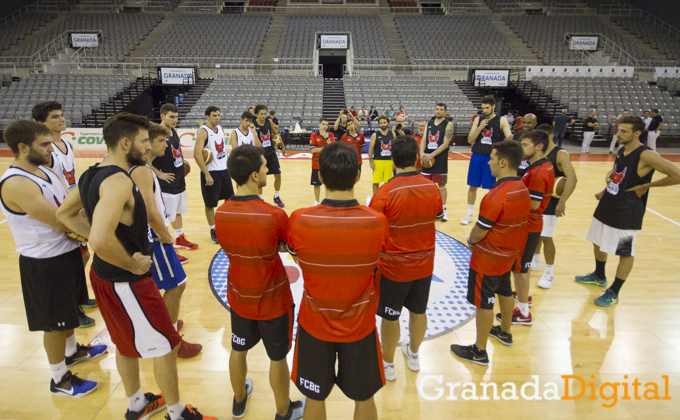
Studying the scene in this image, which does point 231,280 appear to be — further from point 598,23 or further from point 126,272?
point 598,23

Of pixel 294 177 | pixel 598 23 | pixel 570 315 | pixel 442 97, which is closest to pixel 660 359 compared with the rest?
pixel 570 315

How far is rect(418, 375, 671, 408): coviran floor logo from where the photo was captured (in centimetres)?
279

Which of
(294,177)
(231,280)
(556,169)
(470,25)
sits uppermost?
(470,25)

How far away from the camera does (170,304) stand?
9.96 ft

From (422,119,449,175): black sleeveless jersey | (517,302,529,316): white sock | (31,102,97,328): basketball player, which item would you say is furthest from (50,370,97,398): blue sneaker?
(422,119,449,175): black sleeveless jersey

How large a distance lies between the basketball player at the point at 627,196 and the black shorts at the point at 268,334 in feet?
11.9

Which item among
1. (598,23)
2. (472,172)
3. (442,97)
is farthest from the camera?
(598,23)

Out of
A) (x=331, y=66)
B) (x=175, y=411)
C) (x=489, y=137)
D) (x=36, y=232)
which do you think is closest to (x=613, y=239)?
(x=489, y=137)

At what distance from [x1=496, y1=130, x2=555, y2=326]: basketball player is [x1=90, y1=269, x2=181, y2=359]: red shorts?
3004 mm

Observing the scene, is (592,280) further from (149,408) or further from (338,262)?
(149,408)

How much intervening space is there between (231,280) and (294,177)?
7348mm

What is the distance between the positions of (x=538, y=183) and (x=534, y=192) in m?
0.09

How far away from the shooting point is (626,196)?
12.6ft

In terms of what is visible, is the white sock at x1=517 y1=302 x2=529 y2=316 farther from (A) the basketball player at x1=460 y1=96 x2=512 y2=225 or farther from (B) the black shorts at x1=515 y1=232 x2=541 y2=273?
(A) the basketball player at x1=460 y1=96 x2=512 y2=225
